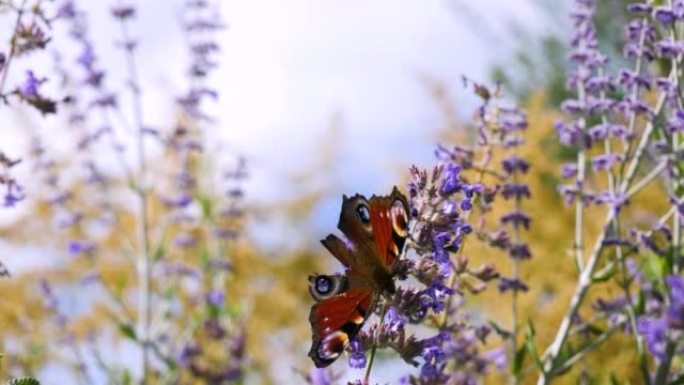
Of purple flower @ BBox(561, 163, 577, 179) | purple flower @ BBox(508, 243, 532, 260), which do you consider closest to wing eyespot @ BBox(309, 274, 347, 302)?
purple flower @ BBox(508, 243, 532, 260)

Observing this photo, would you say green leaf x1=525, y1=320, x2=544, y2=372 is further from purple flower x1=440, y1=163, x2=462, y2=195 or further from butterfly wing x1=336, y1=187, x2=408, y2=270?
butterfly wing x1=336, y1=187, x2=408, y2=270

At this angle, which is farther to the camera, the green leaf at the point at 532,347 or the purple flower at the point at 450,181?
the green leaf at the point at 532,347

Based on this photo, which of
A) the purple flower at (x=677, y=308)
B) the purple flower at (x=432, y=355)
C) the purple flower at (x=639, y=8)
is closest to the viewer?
the purple flower at (x=677, y=308)

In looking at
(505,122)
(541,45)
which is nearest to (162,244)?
(505,122)

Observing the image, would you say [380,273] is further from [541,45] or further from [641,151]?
[541,45]

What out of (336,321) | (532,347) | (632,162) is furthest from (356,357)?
(632,162)

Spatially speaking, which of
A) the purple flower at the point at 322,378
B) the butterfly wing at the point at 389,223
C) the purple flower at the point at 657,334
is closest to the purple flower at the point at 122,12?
the purple flower at the point at 322,378

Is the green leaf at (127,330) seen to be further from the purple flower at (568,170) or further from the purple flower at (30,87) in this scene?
the purple flower at (30,87)
